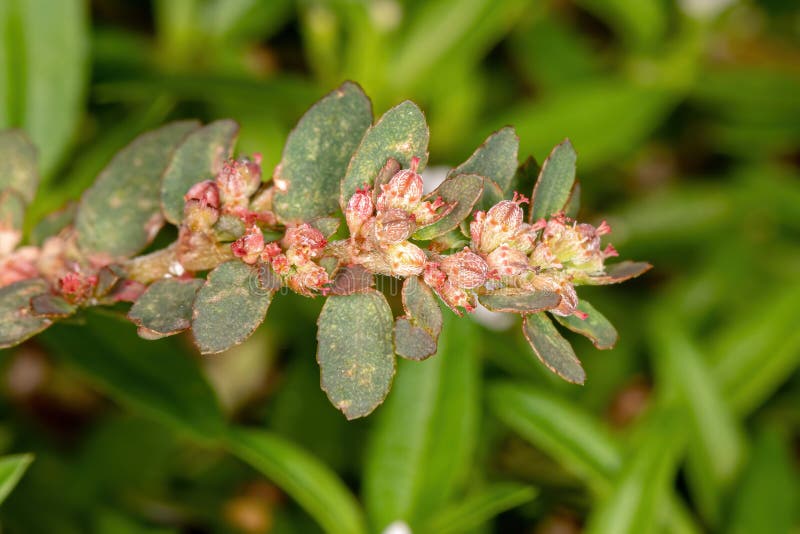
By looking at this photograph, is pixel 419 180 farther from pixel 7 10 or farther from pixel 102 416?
pixel 102 416

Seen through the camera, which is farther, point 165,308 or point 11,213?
point 11,213

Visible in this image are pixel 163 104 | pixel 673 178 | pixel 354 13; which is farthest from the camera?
pixel 673 178

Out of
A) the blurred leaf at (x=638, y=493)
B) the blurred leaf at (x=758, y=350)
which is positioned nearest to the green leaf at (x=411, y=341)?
the blurred leaf at (x=638, y=493)

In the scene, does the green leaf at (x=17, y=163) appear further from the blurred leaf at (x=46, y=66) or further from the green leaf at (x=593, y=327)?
the green leaf at (x=593, y=327)

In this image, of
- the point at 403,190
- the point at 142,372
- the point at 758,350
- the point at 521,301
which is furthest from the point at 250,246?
the point at 758,350

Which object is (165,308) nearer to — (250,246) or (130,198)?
(250,246)

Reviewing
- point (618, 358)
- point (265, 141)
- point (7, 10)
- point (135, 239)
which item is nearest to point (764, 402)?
point (618, 358)
